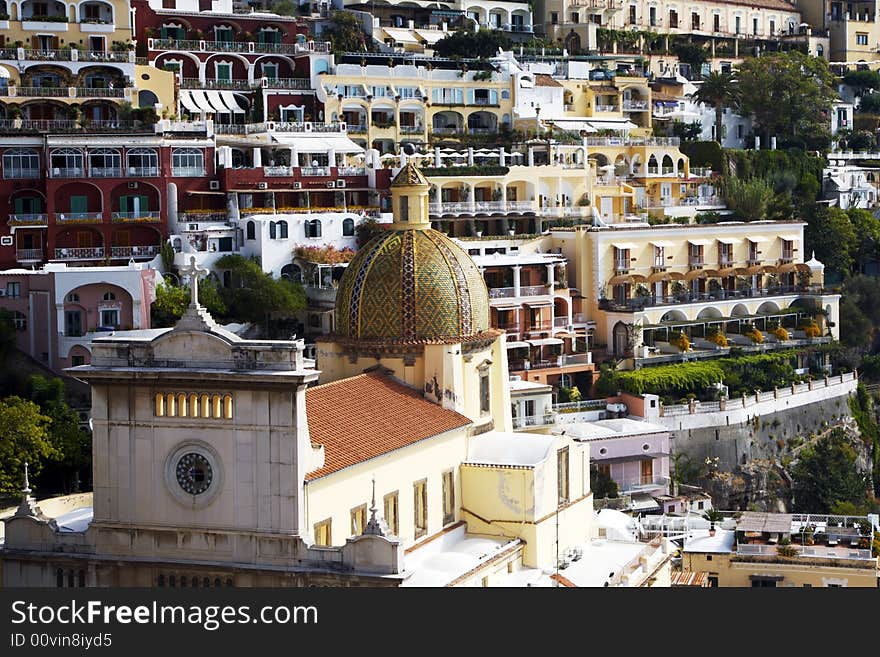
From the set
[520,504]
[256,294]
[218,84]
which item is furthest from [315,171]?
[520,504]

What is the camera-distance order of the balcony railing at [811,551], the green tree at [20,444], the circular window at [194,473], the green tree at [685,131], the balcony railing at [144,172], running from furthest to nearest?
1. the green tree at [685,131]
2. the balcony railing at [144,172]
3. the green tree at [20,444]
4. the balcony railing at [811,551]
5. the circular window at [194,473]

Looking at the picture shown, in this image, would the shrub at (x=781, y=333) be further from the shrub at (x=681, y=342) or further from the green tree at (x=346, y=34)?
the green tree at (x=346, y=34)

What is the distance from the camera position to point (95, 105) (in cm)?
8775

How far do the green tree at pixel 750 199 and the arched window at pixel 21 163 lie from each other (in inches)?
1403

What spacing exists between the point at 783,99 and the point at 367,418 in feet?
217

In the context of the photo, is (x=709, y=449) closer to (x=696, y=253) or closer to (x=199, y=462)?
(x=696, y=253)

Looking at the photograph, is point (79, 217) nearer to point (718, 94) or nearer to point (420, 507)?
point (420, 507)

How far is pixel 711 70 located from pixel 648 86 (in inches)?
472

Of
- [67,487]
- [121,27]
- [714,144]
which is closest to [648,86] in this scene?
[714,144]

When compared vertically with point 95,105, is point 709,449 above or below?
below

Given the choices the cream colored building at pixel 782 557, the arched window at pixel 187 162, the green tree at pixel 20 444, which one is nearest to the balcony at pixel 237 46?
the arched window at pixel 187 162

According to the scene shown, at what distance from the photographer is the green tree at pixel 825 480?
266 feet

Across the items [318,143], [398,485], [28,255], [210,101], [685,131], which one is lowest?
[398,485]

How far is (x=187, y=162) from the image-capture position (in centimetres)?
8512
